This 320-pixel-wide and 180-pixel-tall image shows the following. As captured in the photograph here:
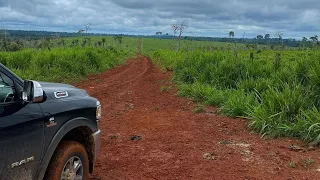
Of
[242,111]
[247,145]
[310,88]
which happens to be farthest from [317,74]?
[247,145]

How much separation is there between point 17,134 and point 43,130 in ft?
1.06

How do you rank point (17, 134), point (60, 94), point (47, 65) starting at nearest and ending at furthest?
point (17, 134), point (60, 94), point (47, 65)

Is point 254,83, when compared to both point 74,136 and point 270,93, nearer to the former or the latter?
point 270,93

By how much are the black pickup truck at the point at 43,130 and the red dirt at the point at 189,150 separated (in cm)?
109

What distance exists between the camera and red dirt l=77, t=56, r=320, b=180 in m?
4.91

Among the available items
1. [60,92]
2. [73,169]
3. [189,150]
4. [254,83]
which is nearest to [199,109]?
[254,83]

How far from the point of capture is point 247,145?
6109 mm

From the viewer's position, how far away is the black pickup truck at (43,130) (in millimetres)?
2691

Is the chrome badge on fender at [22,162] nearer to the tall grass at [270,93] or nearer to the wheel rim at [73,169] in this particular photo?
the wheel rim at [73,169]

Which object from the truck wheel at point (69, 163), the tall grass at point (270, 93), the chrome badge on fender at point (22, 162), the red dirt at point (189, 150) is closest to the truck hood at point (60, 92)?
the truck wheel at point (69, 163)

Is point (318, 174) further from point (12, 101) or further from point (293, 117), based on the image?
point (12, 101)

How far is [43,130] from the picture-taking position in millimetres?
3021

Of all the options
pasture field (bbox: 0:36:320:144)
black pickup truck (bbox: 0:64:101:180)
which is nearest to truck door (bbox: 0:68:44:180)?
black pickup truck (bbox: 0:64:101:180)

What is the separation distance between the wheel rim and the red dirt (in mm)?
1004
